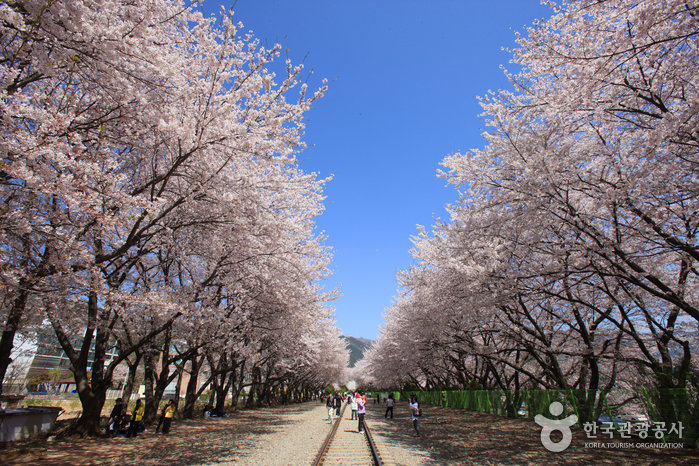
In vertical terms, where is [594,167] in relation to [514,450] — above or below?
above

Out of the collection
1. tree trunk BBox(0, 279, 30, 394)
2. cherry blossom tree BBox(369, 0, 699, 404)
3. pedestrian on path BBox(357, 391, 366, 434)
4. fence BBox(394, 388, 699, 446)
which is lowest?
pedestrian on path BBox(357, 391, 366, 434)

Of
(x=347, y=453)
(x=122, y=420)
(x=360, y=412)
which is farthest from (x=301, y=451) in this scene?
(x=122, y=420)

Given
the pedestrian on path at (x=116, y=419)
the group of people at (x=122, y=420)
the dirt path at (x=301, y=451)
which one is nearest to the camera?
the dirt path at (x=301, y=451)

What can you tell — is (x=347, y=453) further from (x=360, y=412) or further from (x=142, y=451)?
(x=142, y=451)

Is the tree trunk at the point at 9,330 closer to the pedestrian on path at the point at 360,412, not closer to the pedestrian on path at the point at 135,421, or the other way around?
the pedestrian on path at the point at 135,421

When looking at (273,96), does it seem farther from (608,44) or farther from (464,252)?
(464,252)

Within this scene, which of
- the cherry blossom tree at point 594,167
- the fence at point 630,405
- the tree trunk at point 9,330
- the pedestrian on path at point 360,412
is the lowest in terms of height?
the pedestrian on path at point 360,412

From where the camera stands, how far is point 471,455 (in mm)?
9633

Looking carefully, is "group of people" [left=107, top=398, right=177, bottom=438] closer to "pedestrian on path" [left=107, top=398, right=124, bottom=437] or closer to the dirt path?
"pedestrian on path" [left=107, top=398, right=124, bottom=437]

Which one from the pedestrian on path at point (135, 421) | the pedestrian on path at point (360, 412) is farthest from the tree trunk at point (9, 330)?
the pedestrian on path at point (360, 412)

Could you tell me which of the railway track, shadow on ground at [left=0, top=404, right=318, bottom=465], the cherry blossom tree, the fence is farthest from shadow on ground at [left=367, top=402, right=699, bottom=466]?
shadow on ground at [left=0, top=404, right=318, bottom=465]

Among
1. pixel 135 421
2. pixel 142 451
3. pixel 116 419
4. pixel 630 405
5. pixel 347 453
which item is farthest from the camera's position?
pixel 135 421

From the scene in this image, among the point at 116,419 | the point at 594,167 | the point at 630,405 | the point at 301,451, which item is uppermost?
the point at 594,167

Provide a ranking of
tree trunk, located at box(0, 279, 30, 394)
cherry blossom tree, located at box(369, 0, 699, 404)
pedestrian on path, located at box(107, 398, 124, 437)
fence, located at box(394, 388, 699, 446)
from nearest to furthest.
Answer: cherry blossom tree, located at box(369, 0, 699, 404)
tree trunk, located at box(0, 279, 30, 394)
fence, located at box(394, 388, 699, 446)
pedestrian on path, located at box(107, 398, 124, 437)
